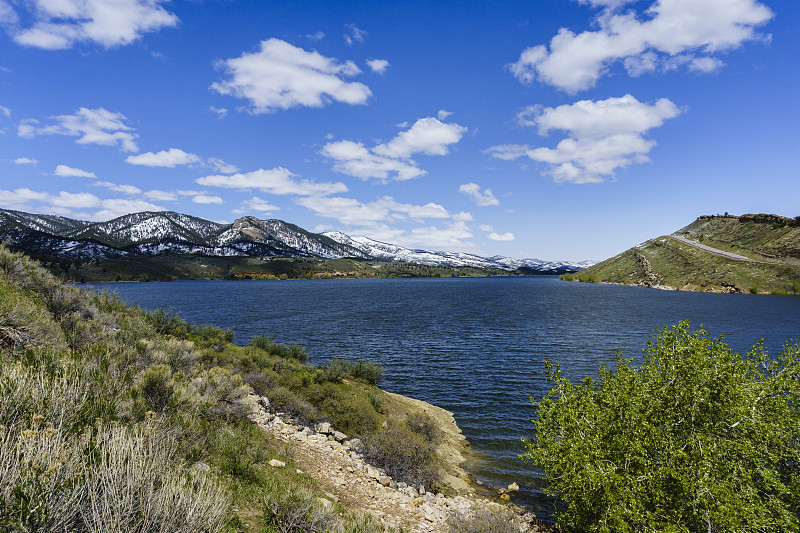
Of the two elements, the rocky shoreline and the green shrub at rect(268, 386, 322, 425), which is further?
the green shrub at rect(268, 386, 322, 425)

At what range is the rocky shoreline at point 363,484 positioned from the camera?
11.6 meters

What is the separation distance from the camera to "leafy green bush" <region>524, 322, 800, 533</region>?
903cm

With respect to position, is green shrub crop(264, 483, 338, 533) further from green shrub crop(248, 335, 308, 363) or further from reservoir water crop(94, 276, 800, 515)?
green shrub crop(248, 335, 308, 363)

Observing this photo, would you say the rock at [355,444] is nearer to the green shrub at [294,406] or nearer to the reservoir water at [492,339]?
the green shrub at [294,406]

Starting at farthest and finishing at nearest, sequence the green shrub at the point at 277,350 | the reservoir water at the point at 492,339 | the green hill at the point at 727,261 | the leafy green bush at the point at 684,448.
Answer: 1. the green hill at the point at 727,261
2. the green shrub at the point at 277,350
3. the reservoir water at the point at 492,339
4. the leafy green bush at the point at 684,448

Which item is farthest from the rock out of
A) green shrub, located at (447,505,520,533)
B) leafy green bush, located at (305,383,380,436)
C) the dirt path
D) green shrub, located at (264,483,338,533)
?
the dirt path

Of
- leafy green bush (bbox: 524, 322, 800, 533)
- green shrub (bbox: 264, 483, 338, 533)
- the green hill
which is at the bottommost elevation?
green shrub (bbox: 264, 483, 338, 533)

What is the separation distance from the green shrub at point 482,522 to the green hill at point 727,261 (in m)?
151

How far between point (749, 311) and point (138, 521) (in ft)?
355

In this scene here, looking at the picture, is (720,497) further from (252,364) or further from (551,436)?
(252,364)

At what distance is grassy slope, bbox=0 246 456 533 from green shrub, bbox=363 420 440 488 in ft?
4.68

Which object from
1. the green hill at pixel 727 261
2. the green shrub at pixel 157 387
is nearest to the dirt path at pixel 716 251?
the green hill at pixel 727 261

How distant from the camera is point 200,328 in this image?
30.9 m

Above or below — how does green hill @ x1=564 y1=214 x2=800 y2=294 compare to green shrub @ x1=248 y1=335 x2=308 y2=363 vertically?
above
